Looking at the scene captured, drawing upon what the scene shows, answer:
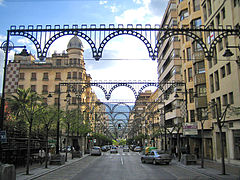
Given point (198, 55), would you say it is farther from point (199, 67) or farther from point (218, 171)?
point (218, 171)

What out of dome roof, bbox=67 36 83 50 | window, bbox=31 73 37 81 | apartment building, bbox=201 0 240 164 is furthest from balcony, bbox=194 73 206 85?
window, bbox=31 73 37 81

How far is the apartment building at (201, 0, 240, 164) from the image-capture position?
24.1 m

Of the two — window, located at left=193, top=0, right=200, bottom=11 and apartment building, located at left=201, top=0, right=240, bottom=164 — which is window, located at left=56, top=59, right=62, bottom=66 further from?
apartment building, located at left=201, top=0, right=240, bottom=164

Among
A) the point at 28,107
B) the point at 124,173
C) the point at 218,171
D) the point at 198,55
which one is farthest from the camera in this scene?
the point at 198,55

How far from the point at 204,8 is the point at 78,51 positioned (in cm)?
3811

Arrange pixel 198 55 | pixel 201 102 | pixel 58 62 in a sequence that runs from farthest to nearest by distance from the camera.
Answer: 1. pixel 58 62
2. pixel 198 55
3. pixel 201 102

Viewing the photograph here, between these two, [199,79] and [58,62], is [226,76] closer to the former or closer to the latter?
[199,79]

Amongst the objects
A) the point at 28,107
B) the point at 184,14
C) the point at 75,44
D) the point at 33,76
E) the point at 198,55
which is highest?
the point at 75,44

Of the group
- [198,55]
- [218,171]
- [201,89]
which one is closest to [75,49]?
[198,55]

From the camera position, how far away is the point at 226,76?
26.5 meters

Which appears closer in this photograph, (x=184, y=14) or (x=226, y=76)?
(x=226, y=76)

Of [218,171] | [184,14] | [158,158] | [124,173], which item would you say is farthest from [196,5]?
[124,173]

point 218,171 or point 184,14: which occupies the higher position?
point 184,14

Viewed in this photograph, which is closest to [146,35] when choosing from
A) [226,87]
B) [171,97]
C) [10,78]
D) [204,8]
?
[10,78]
